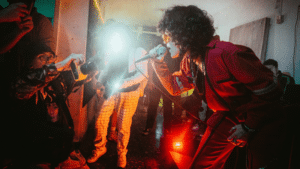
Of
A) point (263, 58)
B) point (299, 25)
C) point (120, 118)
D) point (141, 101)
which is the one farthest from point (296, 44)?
point (141, 101)

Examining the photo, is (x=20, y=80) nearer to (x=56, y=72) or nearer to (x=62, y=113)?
(x=56, y=72)

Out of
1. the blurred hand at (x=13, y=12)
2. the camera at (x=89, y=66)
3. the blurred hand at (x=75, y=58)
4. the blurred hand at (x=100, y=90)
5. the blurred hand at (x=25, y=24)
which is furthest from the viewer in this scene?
the blurred hand at (x=100, y=90)

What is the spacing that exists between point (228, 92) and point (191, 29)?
0.99 metres

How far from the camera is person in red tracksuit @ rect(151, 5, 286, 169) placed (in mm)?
1389

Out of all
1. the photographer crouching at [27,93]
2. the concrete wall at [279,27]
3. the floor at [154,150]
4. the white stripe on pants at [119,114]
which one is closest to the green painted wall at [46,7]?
the photographer crouching at [27,93]

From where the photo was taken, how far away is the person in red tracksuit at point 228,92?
1.39 m

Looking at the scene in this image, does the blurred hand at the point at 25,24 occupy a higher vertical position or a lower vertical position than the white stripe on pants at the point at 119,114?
higher

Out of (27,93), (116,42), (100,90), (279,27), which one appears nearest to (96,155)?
(100,90)

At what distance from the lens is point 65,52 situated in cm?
281

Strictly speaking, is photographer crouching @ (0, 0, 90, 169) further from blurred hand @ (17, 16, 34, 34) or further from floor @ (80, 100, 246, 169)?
floor @ (80, 100, 246, 169)

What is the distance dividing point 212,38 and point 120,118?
2128mm

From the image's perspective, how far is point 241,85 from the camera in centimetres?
160

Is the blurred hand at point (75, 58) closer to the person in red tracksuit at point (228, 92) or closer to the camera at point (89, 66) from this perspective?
the camera at point (89, 66)

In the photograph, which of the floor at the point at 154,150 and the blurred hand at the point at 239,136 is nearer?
the blurred hand at the point at 239,136
